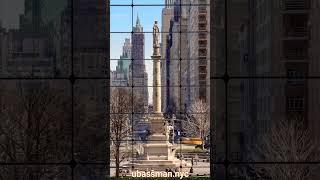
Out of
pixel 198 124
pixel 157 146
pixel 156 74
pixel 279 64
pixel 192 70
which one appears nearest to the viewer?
pixel 279 64

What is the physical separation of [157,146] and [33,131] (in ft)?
18.6

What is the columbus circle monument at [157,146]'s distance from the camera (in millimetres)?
6961

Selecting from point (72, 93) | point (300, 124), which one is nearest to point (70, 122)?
point (72, 93)

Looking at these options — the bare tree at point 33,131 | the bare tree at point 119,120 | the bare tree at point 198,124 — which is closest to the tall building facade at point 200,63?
the bare tree at point 198,124

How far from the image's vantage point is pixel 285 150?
2135 mm

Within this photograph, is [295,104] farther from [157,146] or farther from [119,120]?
[157,146]

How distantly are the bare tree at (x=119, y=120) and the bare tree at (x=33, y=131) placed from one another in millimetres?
3648

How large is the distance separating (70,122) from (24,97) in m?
0.16

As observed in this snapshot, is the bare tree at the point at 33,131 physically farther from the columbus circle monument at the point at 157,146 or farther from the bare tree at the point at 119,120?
the columbus circle monument at the point at 157,146

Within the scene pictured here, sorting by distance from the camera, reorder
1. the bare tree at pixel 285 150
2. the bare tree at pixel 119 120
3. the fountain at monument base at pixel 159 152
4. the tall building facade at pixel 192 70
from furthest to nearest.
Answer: the tall building facade at pixel 192 70, the fountain at monument base at pixel 159 152, the bare tree at pixel 119 120, the bare tree at pixel 285 150

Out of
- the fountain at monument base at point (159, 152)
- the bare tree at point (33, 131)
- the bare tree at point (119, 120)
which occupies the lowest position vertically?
the fountain at monument base at point (159, 152)

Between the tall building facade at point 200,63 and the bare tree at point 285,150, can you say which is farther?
the tall building facade at point 200,63

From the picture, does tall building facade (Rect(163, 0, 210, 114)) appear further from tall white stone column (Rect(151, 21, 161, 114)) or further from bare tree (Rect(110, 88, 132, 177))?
bare tree (Rect(110, 88, 132, 177))

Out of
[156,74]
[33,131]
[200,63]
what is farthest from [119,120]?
[33,131]
